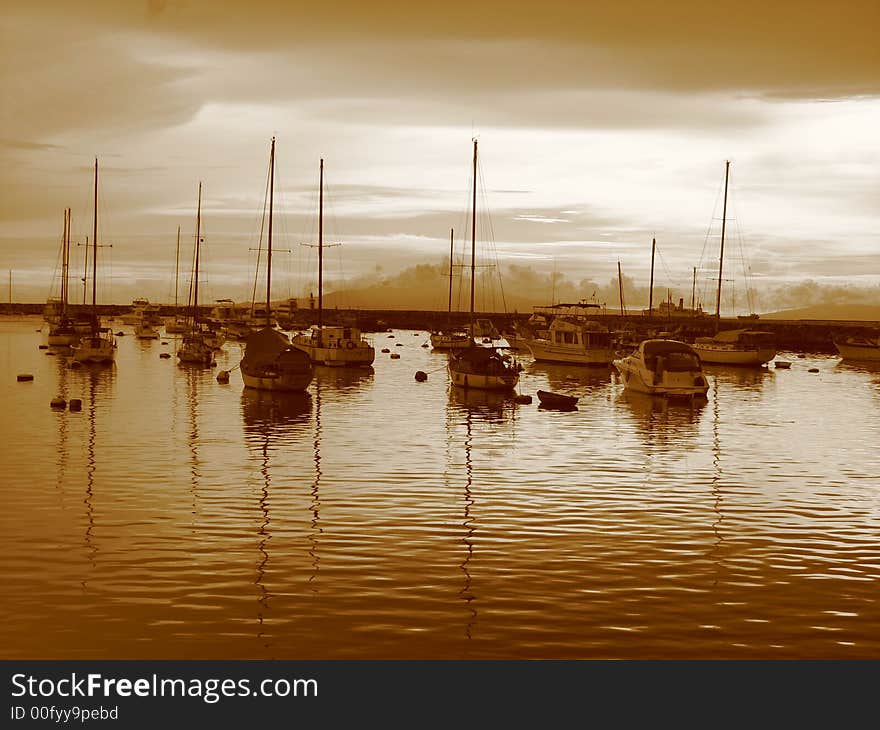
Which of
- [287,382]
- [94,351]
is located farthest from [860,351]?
[94,351]

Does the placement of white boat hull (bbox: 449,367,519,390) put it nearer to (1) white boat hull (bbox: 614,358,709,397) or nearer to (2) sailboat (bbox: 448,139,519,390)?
(2) sailboat (bbox: 448,139,519,390)

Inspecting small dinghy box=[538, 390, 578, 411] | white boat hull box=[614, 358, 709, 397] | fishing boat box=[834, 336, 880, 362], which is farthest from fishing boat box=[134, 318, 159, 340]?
small dinghy box=[538, 390, 578, 411]

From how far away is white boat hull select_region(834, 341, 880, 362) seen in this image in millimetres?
99438

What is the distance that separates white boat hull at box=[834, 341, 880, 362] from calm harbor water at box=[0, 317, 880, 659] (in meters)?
58.5

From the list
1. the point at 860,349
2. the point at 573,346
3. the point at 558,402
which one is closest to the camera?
the point at 558,402

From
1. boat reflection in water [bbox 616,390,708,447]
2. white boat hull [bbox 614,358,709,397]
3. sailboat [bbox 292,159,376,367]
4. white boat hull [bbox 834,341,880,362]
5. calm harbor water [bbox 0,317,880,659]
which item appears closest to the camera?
calm harbor water [bbox 0,317,880,659]

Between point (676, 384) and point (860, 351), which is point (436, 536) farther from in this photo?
point (860, 351)

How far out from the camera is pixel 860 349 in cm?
10088

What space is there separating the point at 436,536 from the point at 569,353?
63.7m

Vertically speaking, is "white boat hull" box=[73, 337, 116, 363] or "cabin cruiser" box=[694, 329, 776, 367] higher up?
"cabin cruiser" box=[694, 329, 776, 367]

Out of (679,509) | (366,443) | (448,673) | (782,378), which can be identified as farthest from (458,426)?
(782,378)

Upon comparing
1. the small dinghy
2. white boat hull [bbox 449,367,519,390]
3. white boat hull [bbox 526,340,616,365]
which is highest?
white boat hull [bbox 526,340,616,365]

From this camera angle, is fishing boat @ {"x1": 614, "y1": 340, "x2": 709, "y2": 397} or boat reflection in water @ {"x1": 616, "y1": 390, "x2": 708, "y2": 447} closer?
boat reflection in water @ {"x1": 616, "y1": 390, "x2": 708, "y2": 447}

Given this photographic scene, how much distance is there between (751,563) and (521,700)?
337 inches
